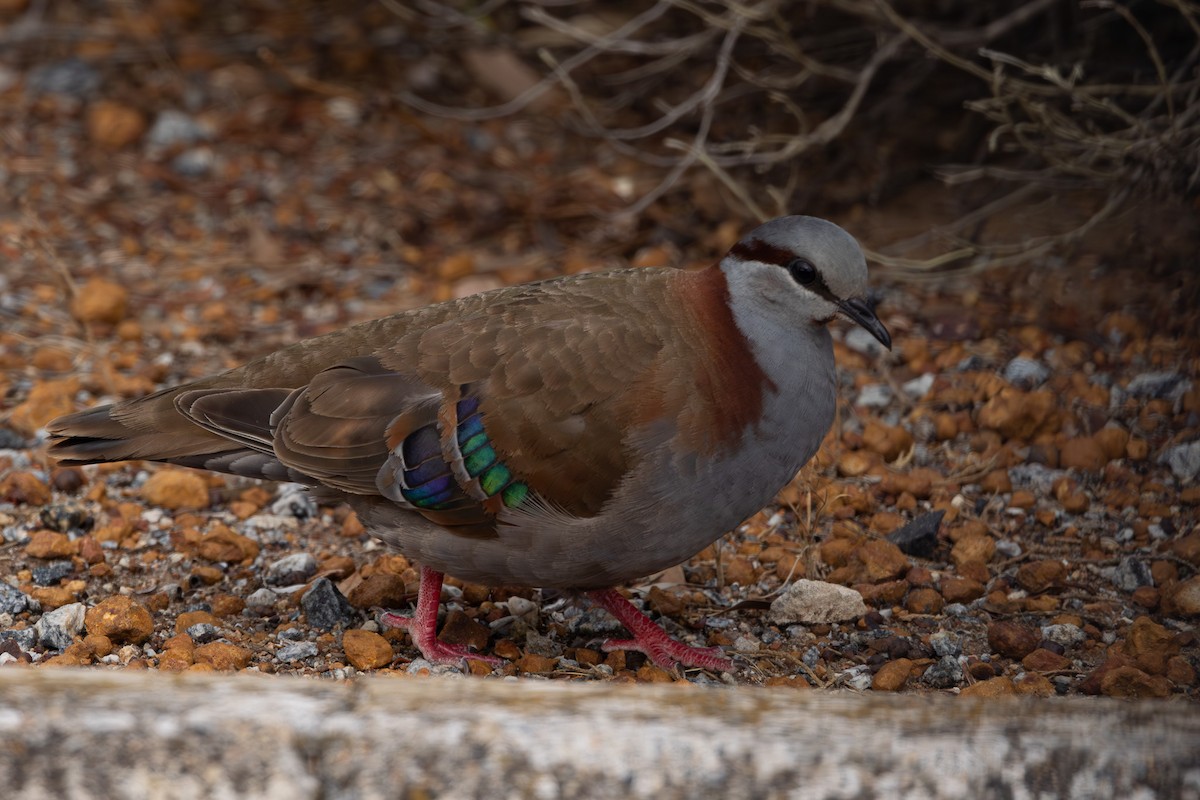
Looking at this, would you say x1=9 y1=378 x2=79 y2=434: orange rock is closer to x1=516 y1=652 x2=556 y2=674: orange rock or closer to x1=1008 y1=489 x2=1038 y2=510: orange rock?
x1=516 y1=652 x2=556 y2=674: orange rock

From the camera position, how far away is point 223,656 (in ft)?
11.8

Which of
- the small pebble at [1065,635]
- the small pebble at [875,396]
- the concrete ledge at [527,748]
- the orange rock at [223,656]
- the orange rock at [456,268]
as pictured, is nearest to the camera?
the concrete ledge at [527,748]

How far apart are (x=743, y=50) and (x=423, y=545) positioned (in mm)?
3741

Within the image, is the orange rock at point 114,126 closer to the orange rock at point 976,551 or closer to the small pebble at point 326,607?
the small pebble at point 326,607

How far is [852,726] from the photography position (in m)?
2.48

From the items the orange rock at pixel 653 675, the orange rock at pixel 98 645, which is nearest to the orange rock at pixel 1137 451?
the orange rock at pixel 653 675

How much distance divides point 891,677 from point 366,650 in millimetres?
1369

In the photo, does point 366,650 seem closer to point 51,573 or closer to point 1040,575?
point 51,573

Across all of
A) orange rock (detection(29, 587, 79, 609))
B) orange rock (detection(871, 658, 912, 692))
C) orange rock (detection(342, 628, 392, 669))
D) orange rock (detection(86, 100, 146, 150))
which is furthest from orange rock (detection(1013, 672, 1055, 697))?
orange rock (detection(86, 100, 146, 150))

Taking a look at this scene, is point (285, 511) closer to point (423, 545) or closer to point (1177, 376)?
point (423, 545)

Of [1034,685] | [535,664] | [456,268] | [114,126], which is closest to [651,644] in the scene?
[535,664]

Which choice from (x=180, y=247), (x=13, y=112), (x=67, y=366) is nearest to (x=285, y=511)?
(x=67, y=366)

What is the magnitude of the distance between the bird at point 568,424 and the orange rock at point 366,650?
0.48ft

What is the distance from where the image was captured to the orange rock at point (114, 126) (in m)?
7.15
